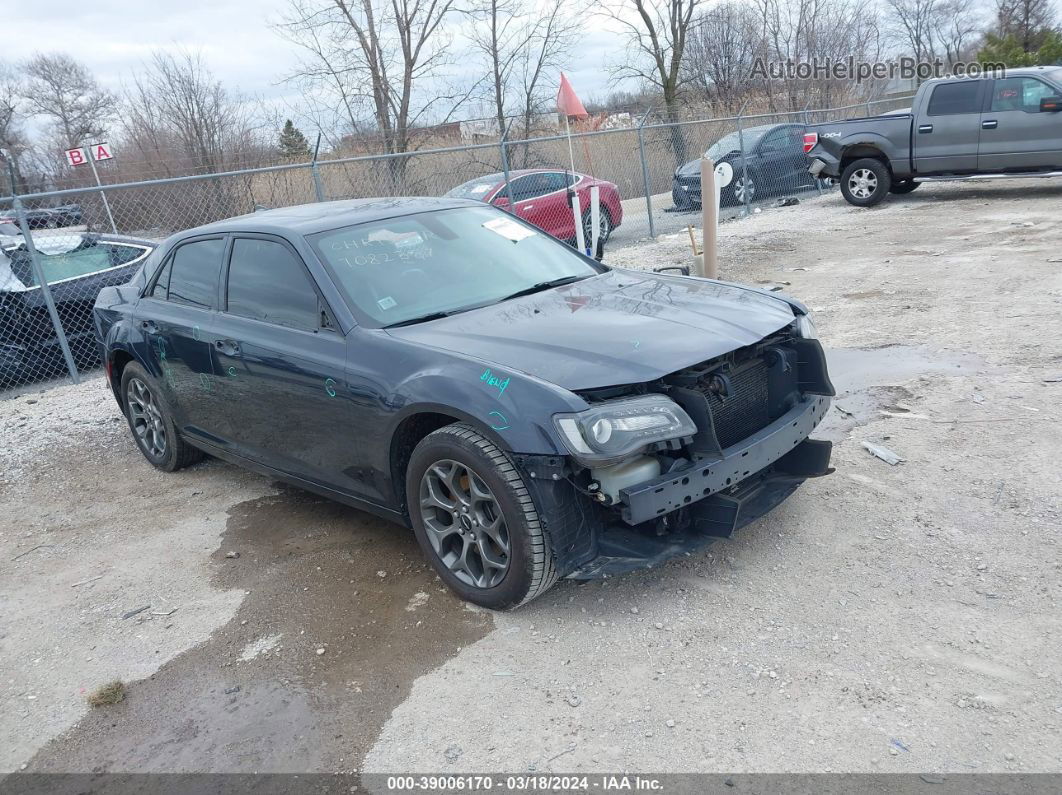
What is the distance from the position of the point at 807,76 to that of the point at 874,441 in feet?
110

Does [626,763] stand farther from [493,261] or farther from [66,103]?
[66,103]

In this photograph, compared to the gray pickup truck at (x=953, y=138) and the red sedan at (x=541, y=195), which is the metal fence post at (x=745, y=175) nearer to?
the gray pickup truck at (x=953, y=138)

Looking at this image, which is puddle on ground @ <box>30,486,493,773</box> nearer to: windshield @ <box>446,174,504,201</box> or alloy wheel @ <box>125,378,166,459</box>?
alloy wheel @ <box>125,378,166,459</box>

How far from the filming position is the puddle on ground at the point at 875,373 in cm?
523

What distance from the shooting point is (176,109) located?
2139cm

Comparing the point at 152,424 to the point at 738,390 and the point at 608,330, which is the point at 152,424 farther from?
the point at 738,390

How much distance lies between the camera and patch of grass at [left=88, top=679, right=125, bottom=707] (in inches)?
130

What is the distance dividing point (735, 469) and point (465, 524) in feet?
3.69

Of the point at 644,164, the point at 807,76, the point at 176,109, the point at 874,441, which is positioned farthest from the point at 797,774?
the point at 807,76

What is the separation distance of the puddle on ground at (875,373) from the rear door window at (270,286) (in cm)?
Answer: 300

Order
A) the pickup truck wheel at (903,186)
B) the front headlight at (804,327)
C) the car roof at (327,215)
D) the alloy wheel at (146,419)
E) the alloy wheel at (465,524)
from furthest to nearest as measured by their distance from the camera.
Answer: the pickup truck wheel at (903,186) → the alloy wheel at (146,419) → the car roof at (327,215) → the front headlight at (804,327) → the alloy wheel at (465,524)

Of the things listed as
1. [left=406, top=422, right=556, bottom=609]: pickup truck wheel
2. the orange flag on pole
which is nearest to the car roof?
[left=406, top=422, right=556, bottom=609]: pickup truck wheel

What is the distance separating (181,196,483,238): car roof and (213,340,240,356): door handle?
604 millimetres

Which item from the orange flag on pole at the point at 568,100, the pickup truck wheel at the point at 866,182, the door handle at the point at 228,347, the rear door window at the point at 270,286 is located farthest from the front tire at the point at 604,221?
the door handle at the point at 228,347
